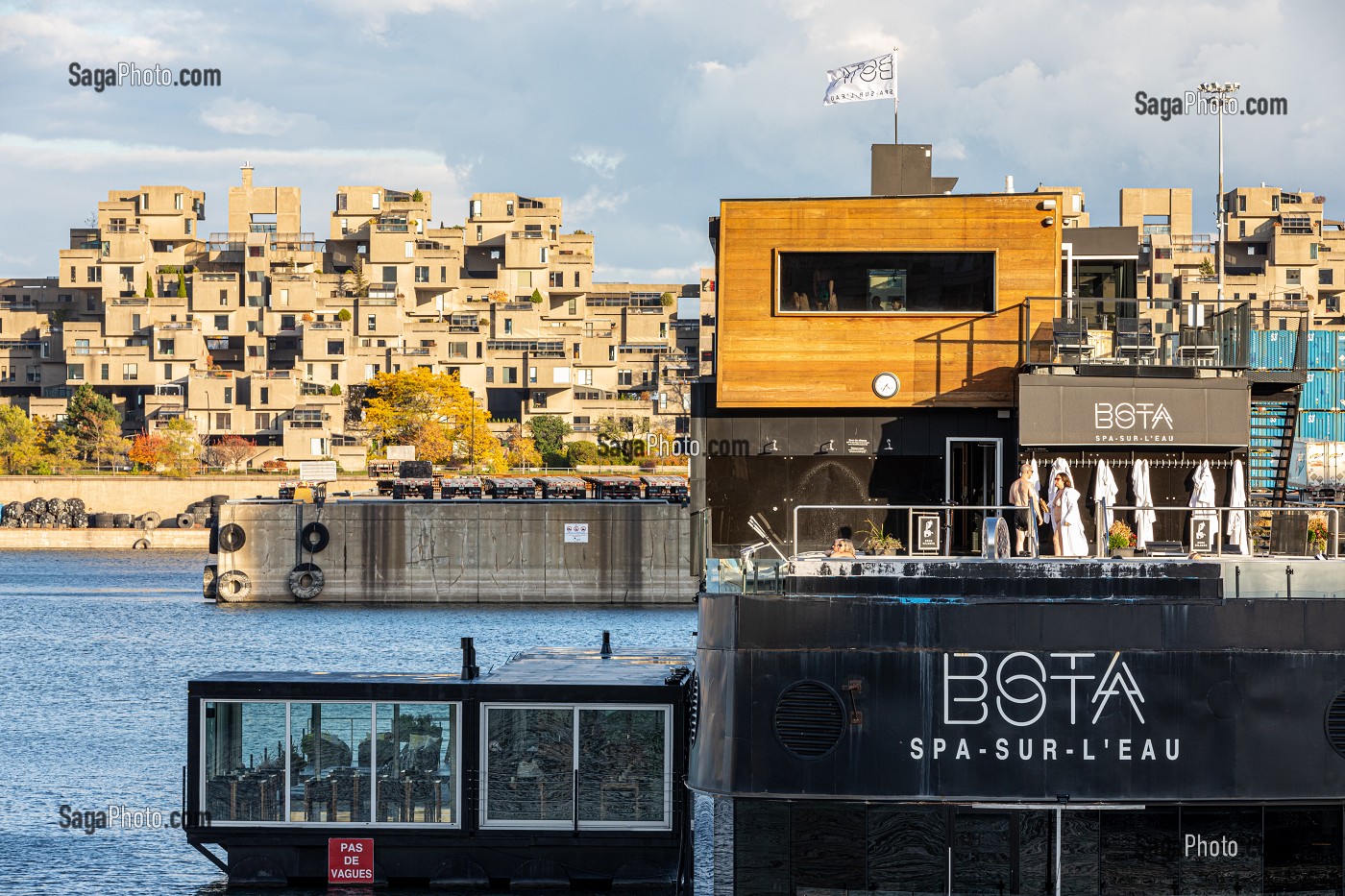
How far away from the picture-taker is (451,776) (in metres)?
24.8

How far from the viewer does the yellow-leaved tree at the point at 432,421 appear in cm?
16512

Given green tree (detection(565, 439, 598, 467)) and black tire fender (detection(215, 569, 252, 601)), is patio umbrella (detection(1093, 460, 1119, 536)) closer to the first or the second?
black tire fender (detection(215, 569, 252, 601))

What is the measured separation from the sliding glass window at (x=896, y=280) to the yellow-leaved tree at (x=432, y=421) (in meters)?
139

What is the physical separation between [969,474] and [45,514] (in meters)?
131

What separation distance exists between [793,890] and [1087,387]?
8520 mm

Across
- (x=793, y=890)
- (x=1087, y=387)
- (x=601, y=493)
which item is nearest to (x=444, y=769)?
(x=793, y=890)

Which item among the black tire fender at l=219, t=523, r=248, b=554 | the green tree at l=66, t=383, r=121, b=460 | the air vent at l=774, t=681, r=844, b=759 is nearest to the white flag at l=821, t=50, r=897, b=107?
the air vent at l=774, t=681, r=844, b=759

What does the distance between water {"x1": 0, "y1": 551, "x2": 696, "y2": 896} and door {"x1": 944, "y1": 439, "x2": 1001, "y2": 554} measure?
1046cm

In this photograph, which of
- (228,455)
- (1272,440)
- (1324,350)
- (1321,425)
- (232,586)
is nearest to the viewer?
(1272,440)

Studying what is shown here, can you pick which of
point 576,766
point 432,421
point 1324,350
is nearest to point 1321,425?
point 1324,350

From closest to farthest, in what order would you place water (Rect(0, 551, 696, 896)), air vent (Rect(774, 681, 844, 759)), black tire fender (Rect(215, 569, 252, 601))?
1. air vent (Rect(774, 681, 844, 759))
2. water (Rect(0, 551, 696, 896))
3. black tire fender (Rect(215, 569, 252, 601))

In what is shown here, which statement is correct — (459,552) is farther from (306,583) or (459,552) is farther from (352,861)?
(352,861)

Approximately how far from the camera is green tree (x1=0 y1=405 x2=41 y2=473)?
16625cm

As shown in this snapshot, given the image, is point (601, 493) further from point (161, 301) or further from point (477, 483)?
point (161, 301)
